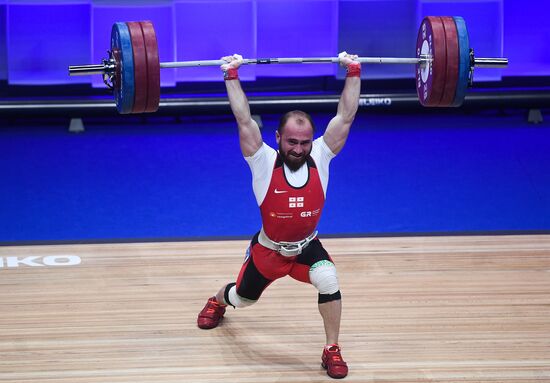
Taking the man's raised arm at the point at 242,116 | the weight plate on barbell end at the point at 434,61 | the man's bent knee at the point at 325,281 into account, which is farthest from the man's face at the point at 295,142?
Answer: the weight plate on barbell end at the point at 434,61

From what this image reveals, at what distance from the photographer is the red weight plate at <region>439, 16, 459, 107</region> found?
4270 millimetres

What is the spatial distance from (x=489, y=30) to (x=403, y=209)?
297cm

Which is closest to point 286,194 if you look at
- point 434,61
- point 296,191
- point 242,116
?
point 296,191

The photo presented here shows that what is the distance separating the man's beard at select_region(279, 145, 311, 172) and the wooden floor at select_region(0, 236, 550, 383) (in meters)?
0.97

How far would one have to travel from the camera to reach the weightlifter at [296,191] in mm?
3896

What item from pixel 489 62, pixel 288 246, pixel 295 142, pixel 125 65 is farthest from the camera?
pixel 489 62

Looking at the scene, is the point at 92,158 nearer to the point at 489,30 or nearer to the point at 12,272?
the point at 12,272

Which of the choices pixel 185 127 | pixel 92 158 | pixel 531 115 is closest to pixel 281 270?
pixel 92 158

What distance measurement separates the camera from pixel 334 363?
3.93 meters

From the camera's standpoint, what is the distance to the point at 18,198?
22.1ft

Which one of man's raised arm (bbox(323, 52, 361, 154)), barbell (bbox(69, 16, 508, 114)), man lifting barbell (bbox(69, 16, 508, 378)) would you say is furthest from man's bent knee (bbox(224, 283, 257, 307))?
barbell (bbox(69, 16, 508, 114))

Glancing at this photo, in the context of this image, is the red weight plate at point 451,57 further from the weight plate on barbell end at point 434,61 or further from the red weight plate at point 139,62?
the red weight plate at point 139,62

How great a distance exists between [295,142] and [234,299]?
94cm

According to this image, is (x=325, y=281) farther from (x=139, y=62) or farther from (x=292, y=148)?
(x=139, y=62)
